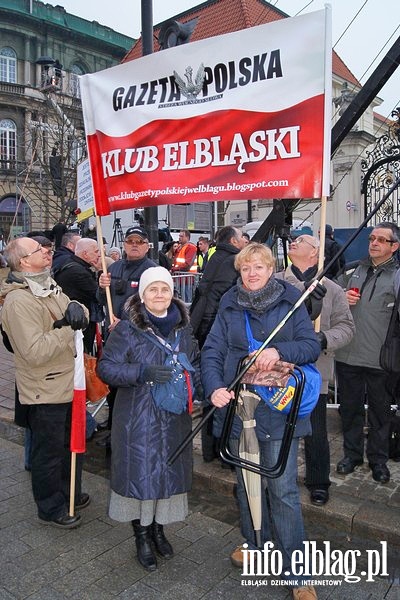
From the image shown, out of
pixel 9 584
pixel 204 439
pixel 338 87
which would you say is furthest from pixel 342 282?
pixel 338 87

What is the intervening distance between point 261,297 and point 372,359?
1.66 metres

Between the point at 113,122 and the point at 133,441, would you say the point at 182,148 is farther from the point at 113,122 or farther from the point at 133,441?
the point at 133,441

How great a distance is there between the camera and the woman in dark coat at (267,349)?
9.14ft

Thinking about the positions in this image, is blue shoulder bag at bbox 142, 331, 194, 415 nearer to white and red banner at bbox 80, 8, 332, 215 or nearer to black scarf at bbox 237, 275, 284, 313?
black scarf at bbox 237, 275, 284, 313

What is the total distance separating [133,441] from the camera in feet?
9.96

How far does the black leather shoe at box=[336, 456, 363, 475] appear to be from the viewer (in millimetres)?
4172

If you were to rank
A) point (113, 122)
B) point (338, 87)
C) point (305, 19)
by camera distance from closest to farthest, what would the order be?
point (305, 19), point (113, 122), point (338, 87)

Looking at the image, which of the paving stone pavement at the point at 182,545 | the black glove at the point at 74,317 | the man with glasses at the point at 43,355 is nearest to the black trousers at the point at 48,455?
the man with glasses at the point at 43,355

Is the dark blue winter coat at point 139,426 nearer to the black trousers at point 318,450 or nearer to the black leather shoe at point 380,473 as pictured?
the black trousers at point 318,450

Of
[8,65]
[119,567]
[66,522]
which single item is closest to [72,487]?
[66,522]

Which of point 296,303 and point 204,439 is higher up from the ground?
point 296,303

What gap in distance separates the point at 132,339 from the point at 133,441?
590mm

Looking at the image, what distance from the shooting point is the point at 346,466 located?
13.7ft

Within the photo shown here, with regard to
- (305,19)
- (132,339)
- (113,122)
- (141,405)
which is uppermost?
(305,19)
